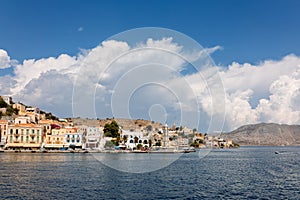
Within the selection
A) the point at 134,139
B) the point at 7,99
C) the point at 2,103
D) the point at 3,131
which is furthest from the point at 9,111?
the point at 134,139

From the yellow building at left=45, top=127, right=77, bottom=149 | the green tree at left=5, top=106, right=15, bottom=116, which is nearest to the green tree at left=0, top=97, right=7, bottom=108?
the green tree at left=5, top=106, right=15, bottom=116

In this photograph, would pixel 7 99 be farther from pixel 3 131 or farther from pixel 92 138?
pixel 92 138

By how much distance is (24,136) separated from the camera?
92.1 meters

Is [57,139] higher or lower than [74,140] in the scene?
higher

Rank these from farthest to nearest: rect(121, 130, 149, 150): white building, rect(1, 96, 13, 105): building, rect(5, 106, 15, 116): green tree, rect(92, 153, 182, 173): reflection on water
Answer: rect(1, 96, 13, 105): building → rect(5, 106, 15, 116): green tree → rect(121, 130, 149, 150): white building → rect(92, 153, 182, 173): reflection on water

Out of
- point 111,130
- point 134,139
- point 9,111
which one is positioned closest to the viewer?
point 111,130

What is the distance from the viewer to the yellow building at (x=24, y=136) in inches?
3583

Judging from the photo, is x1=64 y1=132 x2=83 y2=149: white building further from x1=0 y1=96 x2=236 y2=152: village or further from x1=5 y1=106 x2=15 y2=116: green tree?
x1=5 y1=106 x2=15 y2=116: green tree

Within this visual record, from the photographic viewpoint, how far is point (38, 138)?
93.8 meters

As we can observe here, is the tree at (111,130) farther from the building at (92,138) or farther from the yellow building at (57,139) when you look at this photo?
the yellow building at (57,139)

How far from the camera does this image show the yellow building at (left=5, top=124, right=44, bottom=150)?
3583 inches

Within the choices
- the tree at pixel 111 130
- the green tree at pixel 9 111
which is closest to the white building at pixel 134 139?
the tree at pixel 111 130

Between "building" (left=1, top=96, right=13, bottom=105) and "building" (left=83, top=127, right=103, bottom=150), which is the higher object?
"building" (left=1, top=96, right=13, bottom=105)

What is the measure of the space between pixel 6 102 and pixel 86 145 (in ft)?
152
